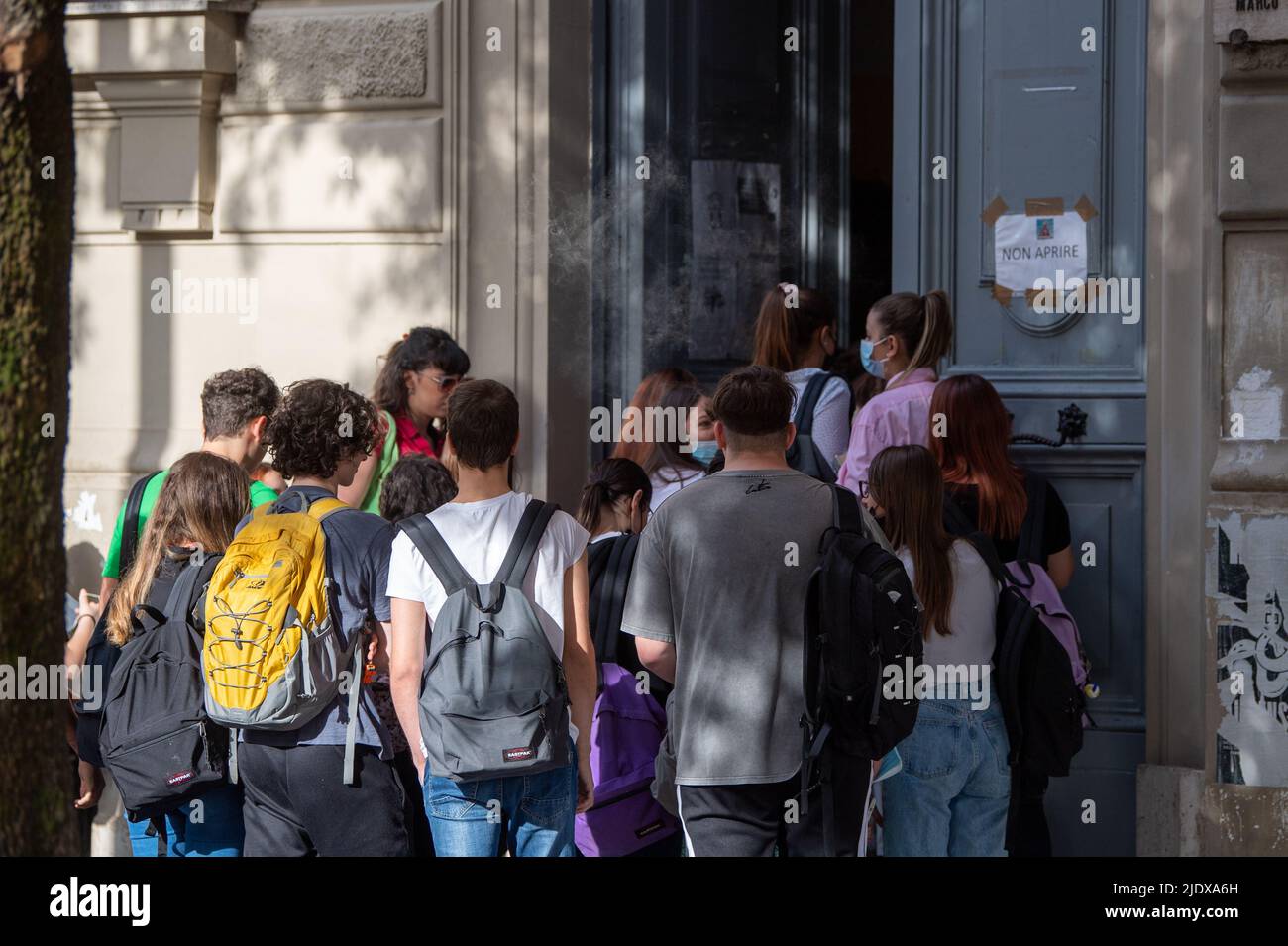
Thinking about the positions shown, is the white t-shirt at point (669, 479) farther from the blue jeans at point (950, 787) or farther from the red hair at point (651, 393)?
the blue jeans at point (950, 787)

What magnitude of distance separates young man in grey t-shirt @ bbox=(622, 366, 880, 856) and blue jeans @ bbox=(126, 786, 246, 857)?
1411 mm

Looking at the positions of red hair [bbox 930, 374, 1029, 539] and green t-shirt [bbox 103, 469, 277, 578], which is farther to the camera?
red hair [bbox 930, 374, 1029, 539]

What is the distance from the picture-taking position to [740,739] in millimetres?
4453

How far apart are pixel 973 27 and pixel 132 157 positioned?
3.58 metres

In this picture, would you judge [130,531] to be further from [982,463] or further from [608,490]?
[982,463]

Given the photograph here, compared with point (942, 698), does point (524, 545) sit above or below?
above

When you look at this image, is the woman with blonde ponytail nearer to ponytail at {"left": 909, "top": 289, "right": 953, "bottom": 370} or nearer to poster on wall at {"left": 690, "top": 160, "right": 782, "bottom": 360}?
ponytail at {"left": 909, "top": 289, "right": 953, "bottom": 370}

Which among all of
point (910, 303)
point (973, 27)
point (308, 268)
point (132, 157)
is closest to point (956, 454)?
point (910, 303)

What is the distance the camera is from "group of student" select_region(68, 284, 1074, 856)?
4461 mm

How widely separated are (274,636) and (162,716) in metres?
0.53

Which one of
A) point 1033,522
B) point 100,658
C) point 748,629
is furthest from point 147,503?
point 1033,522

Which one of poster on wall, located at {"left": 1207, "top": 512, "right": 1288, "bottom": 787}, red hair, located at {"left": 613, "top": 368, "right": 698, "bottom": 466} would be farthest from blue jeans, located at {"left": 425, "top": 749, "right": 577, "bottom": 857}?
poster on wall, located at {"left": 1207, "top": 512, "right": 1288, "bottom": 787}

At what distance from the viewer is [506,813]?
454cm
